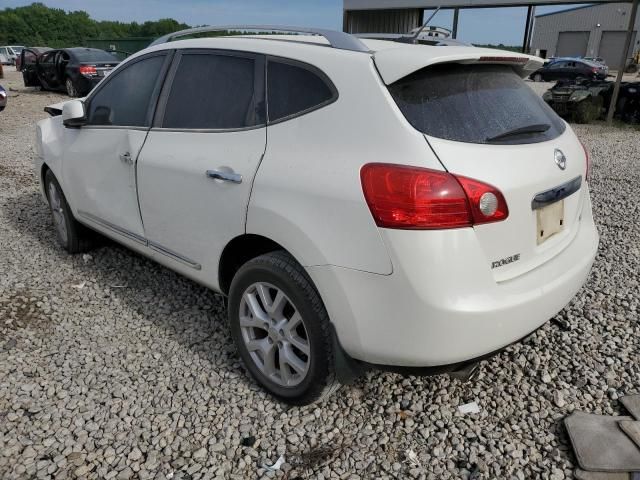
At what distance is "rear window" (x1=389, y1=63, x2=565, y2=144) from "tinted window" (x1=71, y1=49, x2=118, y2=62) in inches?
650

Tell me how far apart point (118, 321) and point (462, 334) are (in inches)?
92.1

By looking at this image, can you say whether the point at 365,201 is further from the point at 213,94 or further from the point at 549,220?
the point at 213,94

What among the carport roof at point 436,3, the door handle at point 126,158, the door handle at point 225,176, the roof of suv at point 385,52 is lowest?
the door handle at point 126,158

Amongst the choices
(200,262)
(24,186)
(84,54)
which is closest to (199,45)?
(200,262)

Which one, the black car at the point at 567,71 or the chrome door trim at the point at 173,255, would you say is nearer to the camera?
the chrome door trim at the point at 173,255

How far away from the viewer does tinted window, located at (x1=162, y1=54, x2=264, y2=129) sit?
8.41 ft

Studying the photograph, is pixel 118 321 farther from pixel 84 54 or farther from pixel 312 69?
pixel 84 54

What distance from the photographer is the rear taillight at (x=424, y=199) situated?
188 centimetres

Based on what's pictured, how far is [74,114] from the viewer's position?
3.61m

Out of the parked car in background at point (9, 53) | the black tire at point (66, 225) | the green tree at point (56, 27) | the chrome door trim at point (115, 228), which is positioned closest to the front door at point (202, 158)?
the chrome door trim at point (115, 228)

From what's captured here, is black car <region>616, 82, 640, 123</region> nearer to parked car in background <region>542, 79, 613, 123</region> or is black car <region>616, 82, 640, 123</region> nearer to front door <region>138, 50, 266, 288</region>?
parked car in background <region>542, 79, 613, 123</region>

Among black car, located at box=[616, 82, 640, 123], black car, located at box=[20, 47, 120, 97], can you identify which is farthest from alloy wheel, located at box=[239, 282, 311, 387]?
black car, located at box=[20, 47, 120, 97]

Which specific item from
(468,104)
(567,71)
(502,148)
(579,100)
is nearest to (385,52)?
(468,104)

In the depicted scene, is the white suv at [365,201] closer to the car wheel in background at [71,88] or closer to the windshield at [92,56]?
the car wheel in background at [71,88]
